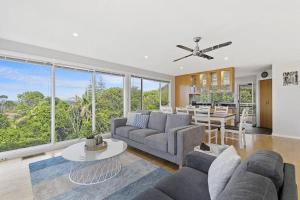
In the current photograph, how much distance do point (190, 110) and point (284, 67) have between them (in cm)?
349

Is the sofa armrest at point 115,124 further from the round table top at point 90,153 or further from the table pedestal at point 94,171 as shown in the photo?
the round table top at point 90,153

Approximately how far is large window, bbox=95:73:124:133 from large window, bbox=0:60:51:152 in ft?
4.35

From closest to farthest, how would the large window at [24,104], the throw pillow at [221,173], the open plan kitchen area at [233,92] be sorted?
the throw pillow at [221,173]
the large window at [24,104]
the open plan kitchen area at [233,92]

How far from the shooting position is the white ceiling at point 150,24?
6.66 ft

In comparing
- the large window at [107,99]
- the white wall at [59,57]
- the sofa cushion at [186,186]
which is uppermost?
the white wall at [59,57]

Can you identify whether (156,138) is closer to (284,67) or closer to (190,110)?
(190,110)

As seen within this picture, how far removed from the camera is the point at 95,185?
6.91 feet

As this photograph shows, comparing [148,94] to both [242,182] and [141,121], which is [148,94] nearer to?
[141,121]

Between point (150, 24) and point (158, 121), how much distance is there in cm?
211

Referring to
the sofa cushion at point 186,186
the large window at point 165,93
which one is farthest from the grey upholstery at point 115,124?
the large window at point 165,93

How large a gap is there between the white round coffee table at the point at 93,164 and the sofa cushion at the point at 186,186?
40.0 inches

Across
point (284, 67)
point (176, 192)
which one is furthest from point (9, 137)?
point (284, 67)

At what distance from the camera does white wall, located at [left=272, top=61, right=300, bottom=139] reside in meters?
4.62

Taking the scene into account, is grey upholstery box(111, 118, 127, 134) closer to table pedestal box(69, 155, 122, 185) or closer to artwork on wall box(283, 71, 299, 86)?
table pedestal box(69, 155, 122, 185)
